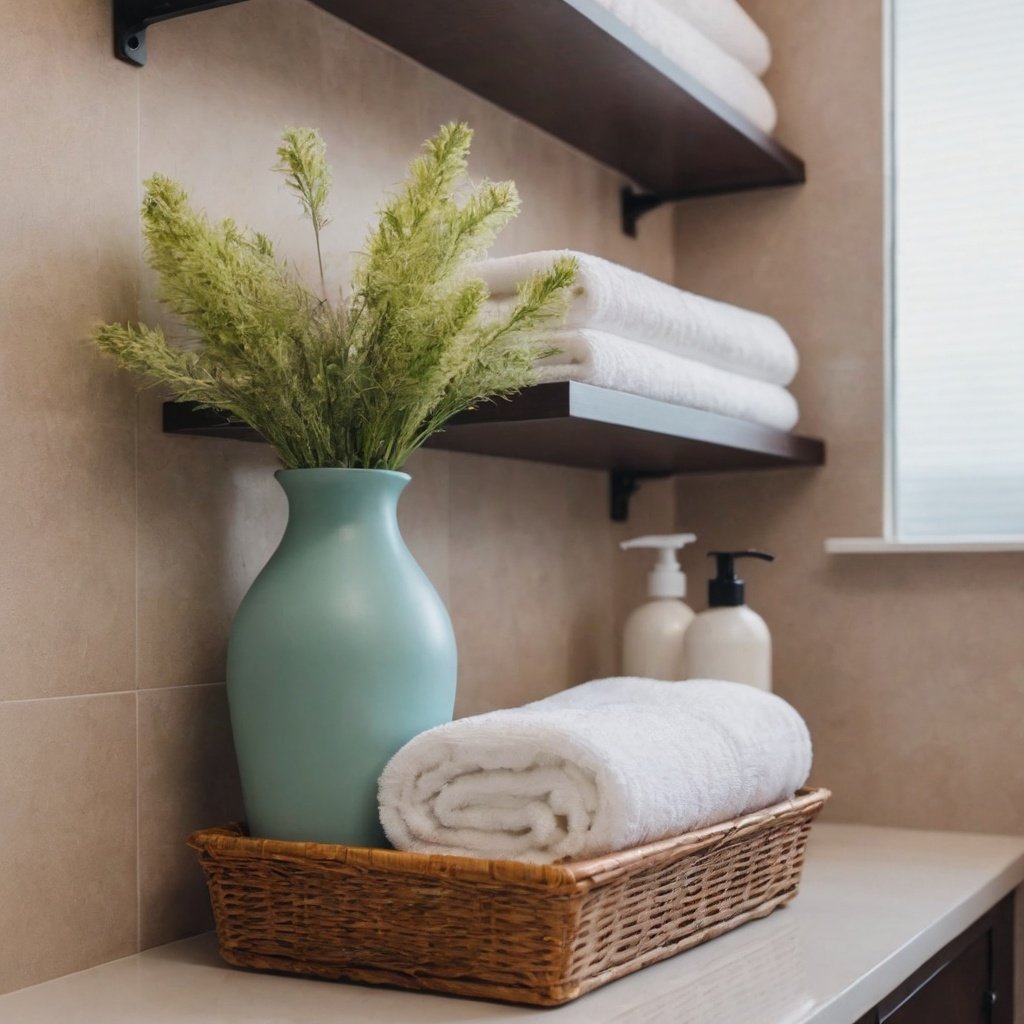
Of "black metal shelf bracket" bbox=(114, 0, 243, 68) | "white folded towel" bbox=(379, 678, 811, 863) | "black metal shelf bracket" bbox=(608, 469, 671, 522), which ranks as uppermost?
"black metal shelf bracket" bbox=(114, 0, 243, 68)

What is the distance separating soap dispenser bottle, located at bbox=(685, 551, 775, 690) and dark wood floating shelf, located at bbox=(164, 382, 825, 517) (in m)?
0.13

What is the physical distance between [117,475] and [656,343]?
508 mm

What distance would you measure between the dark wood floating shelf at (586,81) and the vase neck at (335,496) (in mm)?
341

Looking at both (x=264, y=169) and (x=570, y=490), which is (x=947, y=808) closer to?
(x=570, y=490)

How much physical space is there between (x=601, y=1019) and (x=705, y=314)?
28.1 inches

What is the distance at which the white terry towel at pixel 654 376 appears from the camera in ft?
3.64

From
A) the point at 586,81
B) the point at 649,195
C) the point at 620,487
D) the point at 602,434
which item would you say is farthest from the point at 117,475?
the point at 649,195

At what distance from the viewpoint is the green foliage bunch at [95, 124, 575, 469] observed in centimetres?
91

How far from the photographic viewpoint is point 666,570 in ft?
5.14

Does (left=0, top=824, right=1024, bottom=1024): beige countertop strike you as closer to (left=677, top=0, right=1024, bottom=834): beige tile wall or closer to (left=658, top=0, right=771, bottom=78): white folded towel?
(left=677, top=0, right=1024, bottom=834): beige tile wall

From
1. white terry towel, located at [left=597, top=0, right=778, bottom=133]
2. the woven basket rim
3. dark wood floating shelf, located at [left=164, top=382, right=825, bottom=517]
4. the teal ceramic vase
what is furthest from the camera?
white terry towel, located at [left=597, top=0, right=778, bottom=133]

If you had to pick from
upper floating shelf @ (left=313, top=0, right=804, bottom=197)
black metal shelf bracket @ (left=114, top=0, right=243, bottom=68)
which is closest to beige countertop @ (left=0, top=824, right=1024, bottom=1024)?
black metal shelf bracket @ (left=114, top=0, right=243, bottom=68)

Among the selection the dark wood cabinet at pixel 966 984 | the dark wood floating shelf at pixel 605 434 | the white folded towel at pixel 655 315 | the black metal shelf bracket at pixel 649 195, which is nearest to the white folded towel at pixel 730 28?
the black metal shelf bracket at pixel 649 195

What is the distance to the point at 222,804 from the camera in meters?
1.08
